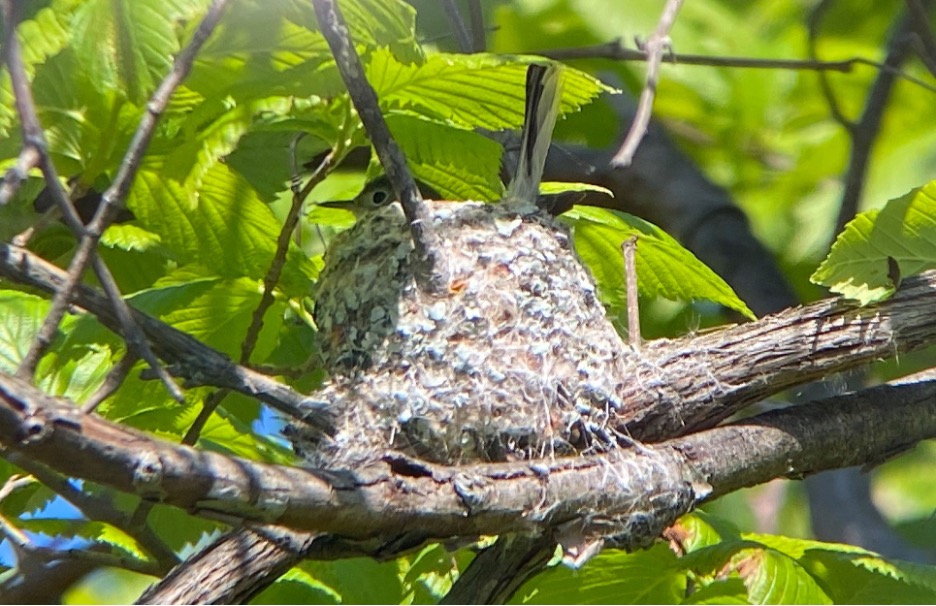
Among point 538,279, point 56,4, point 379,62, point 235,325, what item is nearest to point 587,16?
point 538,279

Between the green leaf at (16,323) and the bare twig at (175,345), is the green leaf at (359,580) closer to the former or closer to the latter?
A: the bare twig at (175,345)

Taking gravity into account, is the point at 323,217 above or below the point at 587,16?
below

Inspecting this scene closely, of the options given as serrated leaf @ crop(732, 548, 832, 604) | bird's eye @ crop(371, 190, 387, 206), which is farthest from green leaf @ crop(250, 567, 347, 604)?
bird's eye @ crop(371, 190, 387, 206)

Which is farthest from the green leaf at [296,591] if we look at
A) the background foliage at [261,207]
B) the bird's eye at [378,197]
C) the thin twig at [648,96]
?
the thin twig at [648,96]

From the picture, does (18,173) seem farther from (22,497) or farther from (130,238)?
(22,497)

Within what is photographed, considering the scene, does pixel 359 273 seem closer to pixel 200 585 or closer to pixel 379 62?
pixel 379 62

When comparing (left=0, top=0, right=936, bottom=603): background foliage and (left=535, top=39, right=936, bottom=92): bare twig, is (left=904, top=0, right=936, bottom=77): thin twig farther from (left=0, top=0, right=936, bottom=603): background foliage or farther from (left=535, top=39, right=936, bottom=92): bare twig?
(left=0, top=0, right=936, bottom=603): background foliage
